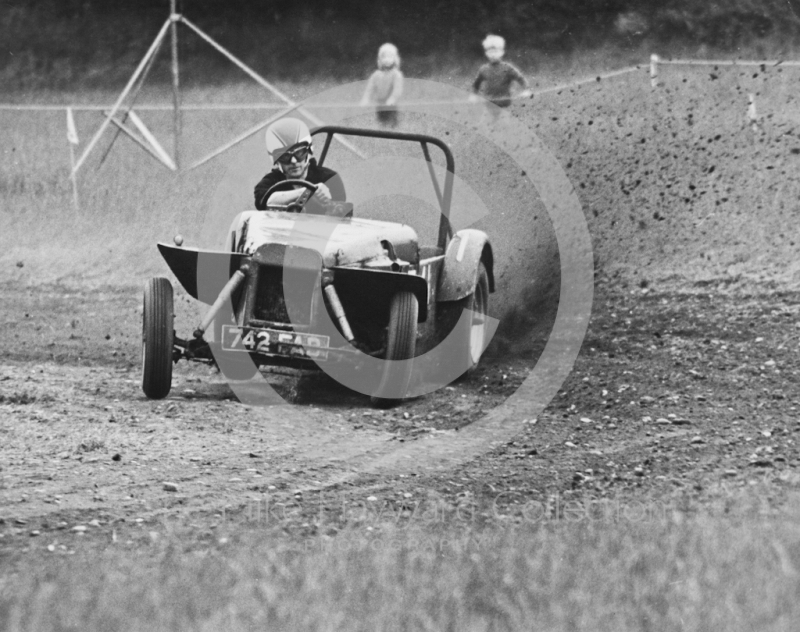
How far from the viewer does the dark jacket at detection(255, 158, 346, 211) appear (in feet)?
25.4

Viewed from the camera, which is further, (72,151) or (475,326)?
(72,151)

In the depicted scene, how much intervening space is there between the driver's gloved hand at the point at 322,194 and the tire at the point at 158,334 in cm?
124

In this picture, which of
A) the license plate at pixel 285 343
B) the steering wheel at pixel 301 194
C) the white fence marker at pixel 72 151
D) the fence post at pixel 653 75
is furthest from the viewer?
the white fence marker at pixel 72 151

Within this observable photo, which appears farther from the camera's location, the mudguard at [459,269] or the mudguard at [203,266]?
the mudguard at [459,269]

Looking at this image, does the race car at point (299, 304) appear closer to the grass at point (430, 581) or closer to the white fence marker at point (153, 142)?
the grass at point (430, 581)

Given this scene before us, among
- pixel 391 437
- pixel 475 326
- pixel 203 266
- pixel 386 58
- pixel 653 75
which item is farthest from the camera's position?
pixel 386 58

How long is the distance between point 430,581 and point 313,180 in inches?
174

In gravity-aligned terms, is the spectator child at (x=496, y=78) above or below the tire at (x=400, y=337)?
above

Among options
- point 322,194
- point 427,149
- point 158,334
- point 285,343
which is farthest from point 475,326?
point 158,334

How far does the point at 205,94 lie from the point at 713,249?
9615mm

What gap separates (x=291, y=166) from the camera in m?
7.78

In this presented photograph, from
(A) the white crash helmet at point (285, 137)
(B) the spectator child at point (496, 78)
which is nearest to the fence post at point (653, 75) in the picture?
(B) the spectator child at point (496, 78)

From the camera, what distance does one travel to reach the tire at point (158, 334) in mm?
6730

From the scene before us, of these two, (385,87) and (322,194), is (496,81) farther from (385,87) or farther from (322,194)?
(322,194)
